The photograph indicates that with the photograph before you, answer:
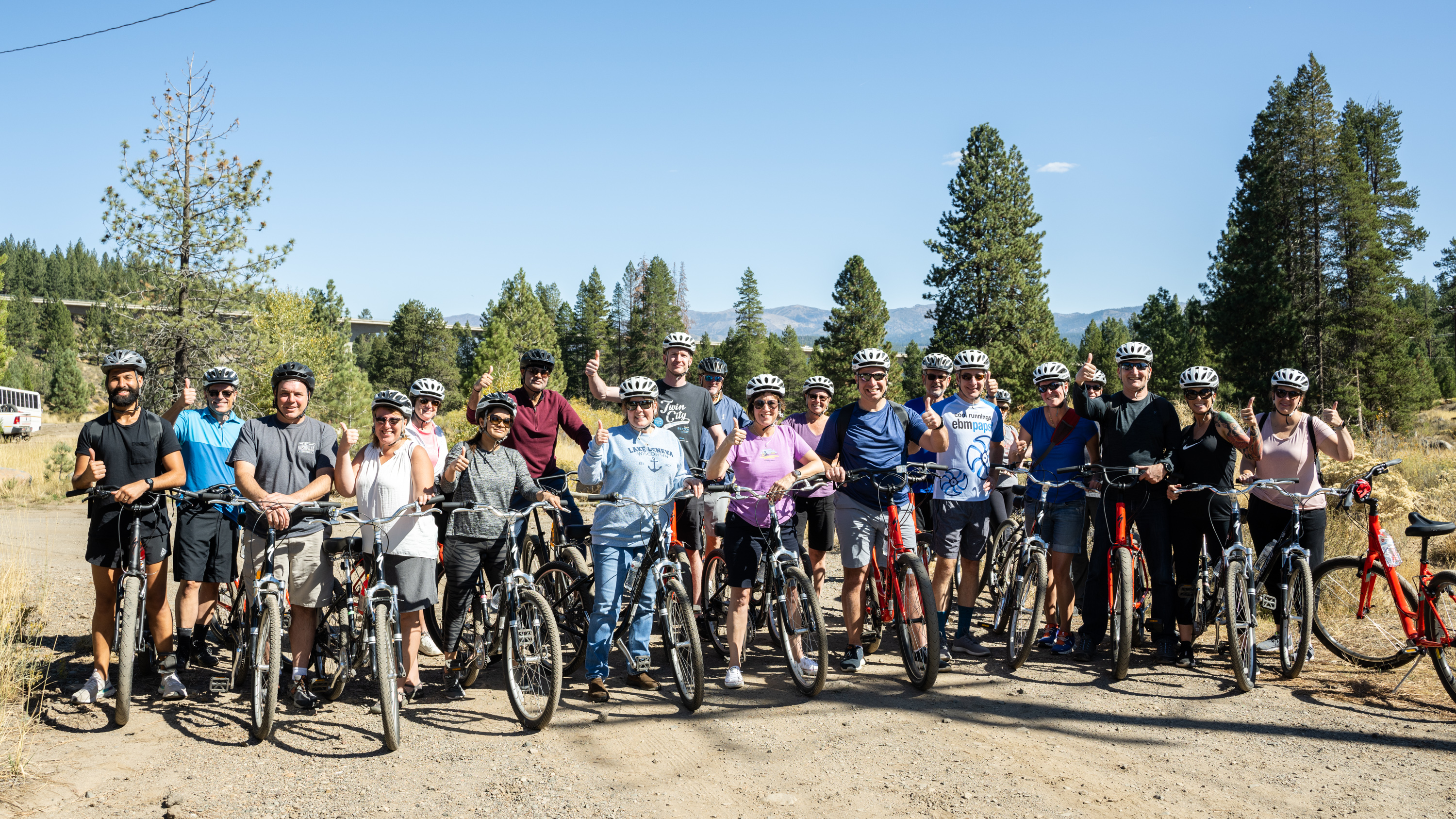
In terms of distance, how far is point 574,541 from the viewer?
704cm

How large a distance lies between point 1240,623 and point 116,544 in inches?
279

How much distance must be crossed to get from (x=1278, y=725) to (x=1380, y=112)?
57.1 m

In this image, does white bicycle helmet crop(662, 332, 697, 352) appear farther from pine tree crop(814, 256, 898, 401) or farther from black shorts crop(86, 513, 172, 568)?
pine tree crop(814, 256, 898, 401)

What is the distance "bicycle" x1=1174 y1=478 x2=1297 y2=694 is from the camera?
19.0ft

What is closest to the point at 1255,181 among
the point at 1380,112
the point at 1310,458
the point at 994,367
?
the point at 994,367

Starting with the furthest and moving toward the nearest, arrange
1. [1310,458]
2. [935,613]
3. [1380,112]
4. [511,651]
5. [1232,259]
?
[1380,112], [1232,259], [1310,458], [935,613], [511,651]

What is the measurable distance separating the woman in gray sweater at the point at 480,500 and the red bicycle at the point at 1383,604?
17.2 ft

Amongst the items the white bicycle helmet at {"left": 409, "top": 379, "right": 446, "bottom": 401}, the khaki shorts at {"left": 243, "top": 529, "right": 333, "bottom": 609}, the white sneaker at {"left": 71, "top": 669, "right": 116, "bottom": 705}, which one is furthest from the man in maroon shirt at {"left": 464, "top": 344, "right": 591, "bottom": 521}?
the white sneaker at {"left": 71, "top": 669, "right": 116, "bottom": 705}

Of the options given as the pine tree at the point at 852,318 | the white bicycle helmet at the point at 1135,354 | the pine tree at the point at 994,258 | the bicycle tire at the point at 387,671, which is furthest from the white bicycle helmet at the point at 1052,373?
the pine tree at the point at 852,318

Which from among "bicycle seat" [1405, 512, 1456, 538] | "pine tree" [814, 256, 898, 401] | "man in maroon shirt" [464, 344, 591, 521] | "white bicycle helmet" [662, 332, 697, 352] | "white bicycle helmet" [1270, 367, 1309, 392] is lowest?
"bicycle seat" [1405, 512, 1456, 538]

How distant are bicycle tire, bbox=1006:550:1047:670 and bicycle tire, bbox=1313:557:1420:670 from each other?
5.77 feet

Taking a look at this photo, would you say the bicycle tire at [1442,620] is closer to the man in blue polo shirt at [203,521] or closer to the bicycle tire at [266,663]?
the bicycle tire at [266,663]

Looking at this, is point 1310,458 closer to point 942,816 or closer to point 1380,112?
point 942,816

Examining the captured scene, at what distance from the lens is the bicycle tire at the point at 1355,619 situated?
19.6ft
